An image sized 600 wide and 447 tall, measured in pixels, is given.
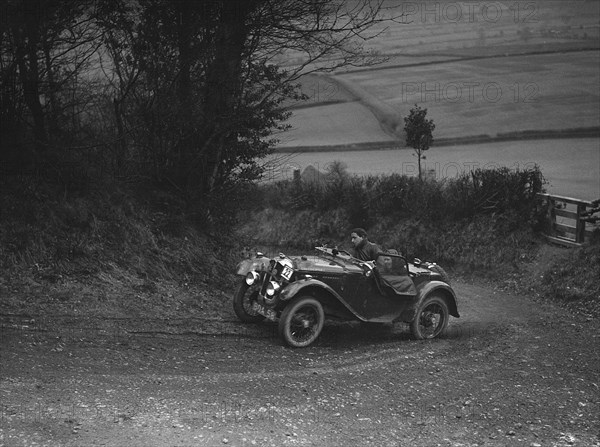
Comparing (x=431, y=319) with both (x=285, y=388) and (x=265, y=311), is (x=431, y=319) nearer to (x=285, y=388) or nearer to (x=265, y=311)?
(x=265, y=311)

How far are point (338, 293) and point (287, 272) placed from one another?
902mm

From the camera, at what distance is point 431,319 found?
13102 mm

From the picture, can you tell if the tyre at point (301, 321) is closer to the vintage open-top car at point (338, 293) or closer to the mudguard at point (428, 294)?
the vintage open-top car at point (338, 293)

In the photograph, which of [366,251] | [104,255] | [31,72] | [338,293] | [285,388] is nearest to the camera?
[285,388]

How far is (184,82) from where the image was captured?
15.6m

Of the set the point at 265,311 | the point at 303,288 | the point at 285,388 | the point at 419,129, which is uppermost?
the point at 419,129

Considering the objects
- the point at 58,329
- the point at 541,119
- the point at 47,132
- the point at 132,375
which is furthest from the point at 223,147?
the point at 541,119

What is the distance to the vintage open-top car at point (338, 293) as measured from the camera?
38.3 ft

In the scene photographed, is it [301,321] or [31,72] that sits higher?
[31,72]

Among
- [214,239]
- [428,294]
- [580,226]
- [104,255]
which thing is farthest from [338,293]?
[580,226]

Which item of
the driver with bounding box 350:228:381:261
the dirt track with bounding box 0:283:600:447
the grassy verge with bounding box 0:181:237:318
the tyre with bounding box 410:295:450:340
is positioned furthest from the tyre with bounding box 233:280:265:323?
the tyre with bounding box 410:295:450:340

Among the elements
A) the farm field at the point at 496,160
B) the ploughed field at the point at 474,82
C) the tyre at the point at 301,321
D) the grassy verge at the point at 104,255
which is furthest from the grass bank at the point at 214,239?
the ploughed field at the point at 474,82

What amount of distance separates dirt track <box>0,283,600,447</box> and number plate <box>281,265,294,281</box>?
1.08 metres

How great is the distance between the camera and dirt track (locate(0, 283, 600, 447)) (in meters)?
8.50
